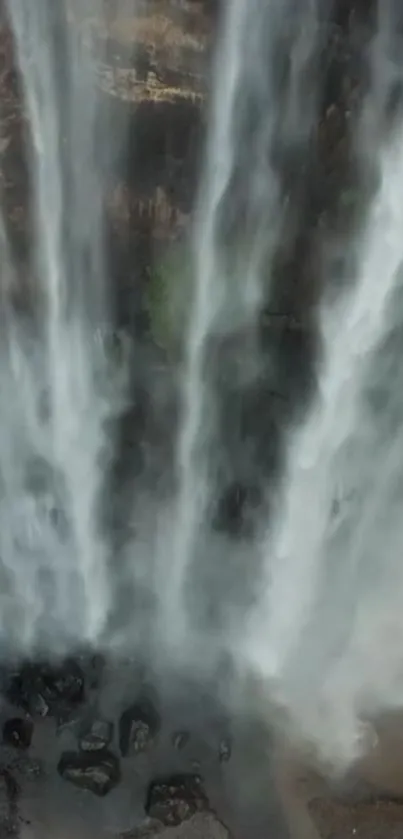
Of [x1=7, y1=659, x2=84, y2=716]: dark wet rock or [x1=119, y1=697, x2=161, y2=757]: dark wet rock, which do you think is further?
[x1=7, y1=659, x2=84, y2=716]: dark wet rock

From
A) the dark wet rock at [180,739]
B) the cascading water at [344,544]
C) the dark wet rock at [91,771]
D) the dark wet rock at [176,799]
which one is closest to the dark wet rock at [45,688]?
the dark wet rock at [91,771]

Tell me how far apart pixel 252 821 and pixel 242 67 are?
11.5 feet

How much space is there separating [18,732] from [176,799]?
0.87 m

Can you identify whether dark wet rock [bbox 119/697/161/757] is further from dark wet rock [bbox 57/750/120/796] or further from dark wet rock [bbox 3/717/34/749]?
dark wet rock [bbox 3/717/34/749]

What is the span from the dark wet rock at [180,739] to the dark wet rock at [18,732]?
0.74 m

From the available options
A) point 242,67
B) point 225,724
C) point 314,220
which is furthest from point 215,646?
point 242,67

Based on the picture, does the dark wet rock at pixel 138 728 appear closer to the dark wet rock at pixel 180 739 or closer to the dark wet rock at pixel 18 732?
the dark wet rock at pixel 180 739

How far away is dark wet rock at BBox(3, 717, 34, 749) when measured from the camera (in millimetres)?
4738

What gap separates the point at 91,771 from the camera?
4633 millimetres

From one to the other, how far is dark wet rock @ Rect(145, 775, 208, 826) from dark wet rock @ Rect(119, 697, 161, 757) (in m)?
0.20

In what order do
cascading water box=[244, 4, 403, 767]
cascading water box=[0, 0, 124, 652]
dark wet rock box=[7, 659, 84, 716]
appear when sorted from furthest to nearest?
dark wet rock box=[7, 659, 84, 716]
cascading water box=[244, 4, 403, 767]
cascading water box=[0, 0, 124, 652]

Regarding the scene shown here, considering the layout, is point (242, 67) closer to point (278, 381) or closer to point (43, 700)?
point (278, 381)

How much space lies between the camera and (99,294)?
15.4ft

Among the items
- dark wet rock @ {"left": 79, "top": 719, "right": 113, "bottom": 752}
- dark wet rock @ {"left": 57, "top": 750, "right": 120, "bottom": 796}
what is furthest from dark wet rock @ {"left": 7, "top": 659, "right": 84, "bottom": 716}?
dark wet rock @ {"left": 57, "top": 750, "right": 120, "bottom": 796}
